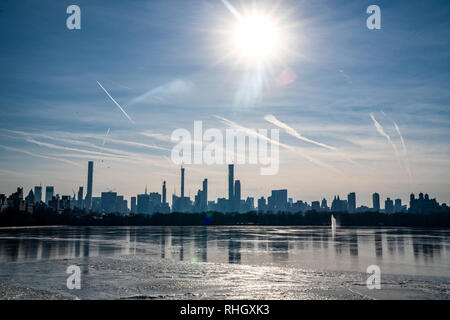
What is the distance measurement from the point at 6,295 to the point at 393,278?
25.4 m

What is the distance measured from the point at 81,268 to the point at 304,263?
64.7 ft

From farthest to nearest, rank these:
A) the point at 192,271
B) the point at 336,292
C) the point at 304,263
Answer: the point at 304,263 < the point at 192,271 < the point at 336,292
